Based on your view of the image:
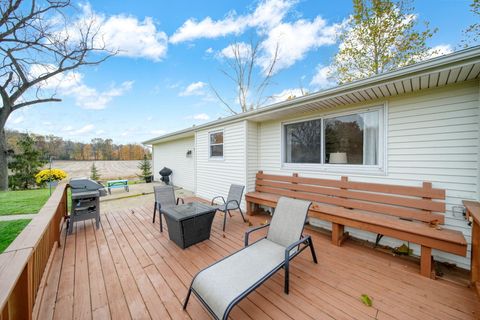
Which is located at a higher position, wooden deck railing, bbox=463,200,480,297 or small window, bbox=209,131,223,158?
small window, bbox=209,131,223,158

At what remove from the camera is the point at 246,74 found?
1460 centimetres

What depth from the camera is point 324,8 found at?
344 inches

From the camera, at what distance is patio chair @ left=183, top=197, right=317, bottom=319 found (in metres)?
1.76

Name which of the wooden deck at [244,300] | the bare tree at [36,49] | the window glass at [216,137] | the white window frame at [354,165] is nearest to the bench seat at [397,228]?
the wooden deck at [244,300]

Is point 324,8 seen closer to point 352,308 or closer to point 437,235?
point 437,235

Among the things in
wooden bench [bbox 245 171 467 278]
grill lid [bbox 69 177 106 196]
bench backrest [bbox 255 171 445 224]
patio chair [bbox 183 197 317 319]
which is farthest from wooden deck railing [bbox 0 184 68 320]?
bench backrest [bbox 255 171 445 224]

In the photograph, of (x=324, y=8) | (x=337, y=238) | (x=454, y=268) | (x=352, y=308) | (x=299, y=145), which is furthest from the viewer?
(x=324, y=8)

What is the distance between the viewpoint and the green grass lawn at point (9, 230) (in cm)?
346

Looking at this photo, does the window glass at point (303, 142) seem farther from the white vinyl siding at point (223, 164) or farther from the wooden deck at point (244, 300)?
the wooden deck at point (244, 300)

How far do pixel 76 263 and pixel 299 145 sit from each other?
4.98 meters

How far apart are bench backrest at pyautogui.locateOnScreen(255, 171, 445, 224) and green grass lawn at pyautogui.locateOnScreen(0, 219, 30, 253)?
565 centimetres

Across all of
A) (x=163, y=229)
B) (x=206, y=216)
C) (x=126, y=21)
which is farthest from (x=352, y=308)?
(x=126, y=21)

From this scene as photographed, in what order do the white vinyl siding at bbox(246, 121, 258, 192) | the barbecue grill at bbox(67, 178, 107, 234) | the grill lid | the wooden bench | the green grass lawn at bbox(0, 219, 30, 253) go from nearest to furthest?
the wooden bench
the green grass lawn at bbox(0, 219, 30, 253)
the barbecue grill at bbox(67, 178, 107, 234)
the grill lid
the white vinyl siding at bbox(246, 121, 258, 192)

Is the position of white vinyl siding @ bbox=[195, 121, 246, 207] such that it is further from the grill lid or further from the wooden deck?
the grill lid
